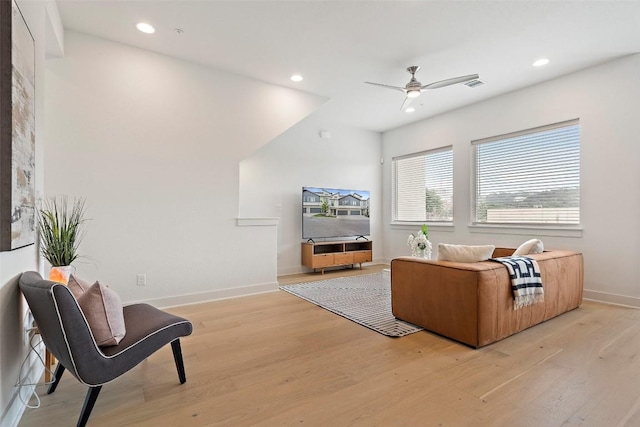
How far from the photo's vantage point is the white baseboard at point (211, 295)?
3652mm

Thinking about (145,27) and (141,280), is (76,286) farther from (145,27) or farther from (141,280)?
(145,27)

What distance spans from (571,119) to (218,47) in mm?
4592

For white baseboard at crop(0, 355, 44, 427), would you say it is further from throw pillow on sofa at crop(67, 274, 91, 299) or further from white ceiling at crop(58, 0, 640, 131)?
white ceiling at crop(58, 0, 640, 131)

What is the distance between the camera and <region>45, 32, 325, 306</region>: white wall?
324 cm

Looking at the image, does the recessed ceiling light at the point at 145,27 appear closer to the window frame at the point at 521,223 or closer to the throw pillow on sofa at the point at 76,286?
the throw pillow on sofa at the point at 76,286

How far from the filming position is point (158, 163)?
3.65 m

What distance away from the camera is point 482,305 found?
2471 mm

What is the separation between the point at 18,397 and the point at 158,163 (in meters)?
2.52

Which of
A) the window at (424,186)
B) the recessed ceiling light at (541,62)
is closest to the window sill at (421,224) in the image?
the window at (424,186)

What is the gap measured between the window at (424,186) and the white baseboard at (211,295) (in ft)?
11.3

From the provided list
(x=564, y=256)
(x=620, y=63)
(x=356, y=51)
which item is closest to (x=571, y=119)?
(x=620, y=63)

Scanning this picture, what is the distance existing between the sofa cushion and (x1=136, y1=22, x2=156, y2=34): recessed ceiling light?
2.70m

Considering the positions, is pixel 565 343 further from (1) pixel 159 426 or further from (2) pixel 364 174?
(2) pixel 364 174

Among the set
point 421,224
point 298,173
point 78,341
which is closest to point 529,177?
point 421,224
